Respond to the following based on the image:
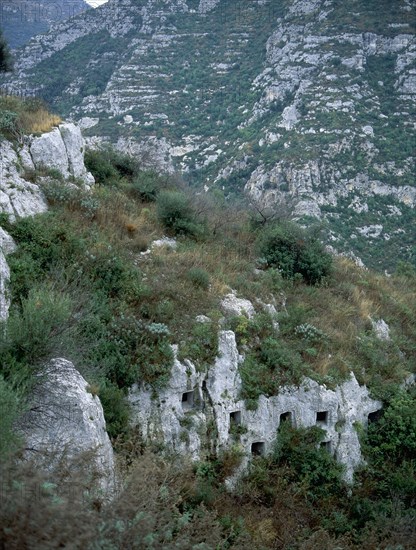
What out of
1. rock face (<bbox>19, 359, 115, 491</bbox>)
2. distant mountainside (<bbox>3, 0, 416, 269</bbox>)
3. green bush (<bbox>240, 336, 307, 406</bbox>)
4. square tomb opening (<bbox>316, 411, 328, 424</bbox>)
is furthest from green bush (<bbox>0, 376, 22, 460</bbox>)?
distant mountainside (<bbox>3, 0, 416, 269</bbox>)

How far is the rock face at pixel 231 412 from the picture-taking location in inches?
353

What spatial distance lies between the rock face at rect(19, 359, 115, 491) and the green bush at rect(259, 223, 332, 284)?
8.24 metres

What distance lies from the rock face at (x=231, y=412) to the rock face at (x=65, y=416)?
6.09ft

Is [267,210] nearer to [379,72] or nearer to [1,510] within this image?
[1,510]

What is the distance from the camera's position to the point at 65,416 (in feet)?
21.5

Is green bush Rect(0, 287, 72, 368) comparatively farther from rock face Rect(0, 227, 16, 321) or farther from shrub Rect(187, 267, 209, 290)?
shrub Rect(187, 267, 209, 290)

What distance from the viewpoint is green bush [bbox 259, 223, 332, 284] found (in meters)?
14.1

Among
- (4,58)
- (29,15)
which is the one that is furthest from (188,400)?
(29,15)

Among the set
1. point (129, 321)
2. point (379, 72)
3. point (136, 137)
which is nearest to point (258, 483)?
point (129, 321)

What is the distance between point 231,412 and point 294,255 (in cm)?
614

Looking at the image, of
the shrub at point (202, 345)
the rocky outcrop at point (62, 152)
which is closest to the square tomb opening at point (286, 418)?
the shrub at point (202, 345)

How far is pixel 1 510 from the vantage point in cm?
342

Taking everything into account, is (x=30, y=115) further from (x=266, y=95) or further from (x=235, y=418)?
(x=266, y=95)

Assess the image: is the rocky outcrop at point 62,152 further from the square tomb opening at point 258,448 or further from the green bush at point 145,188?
the square tomb opening at point 258,448
